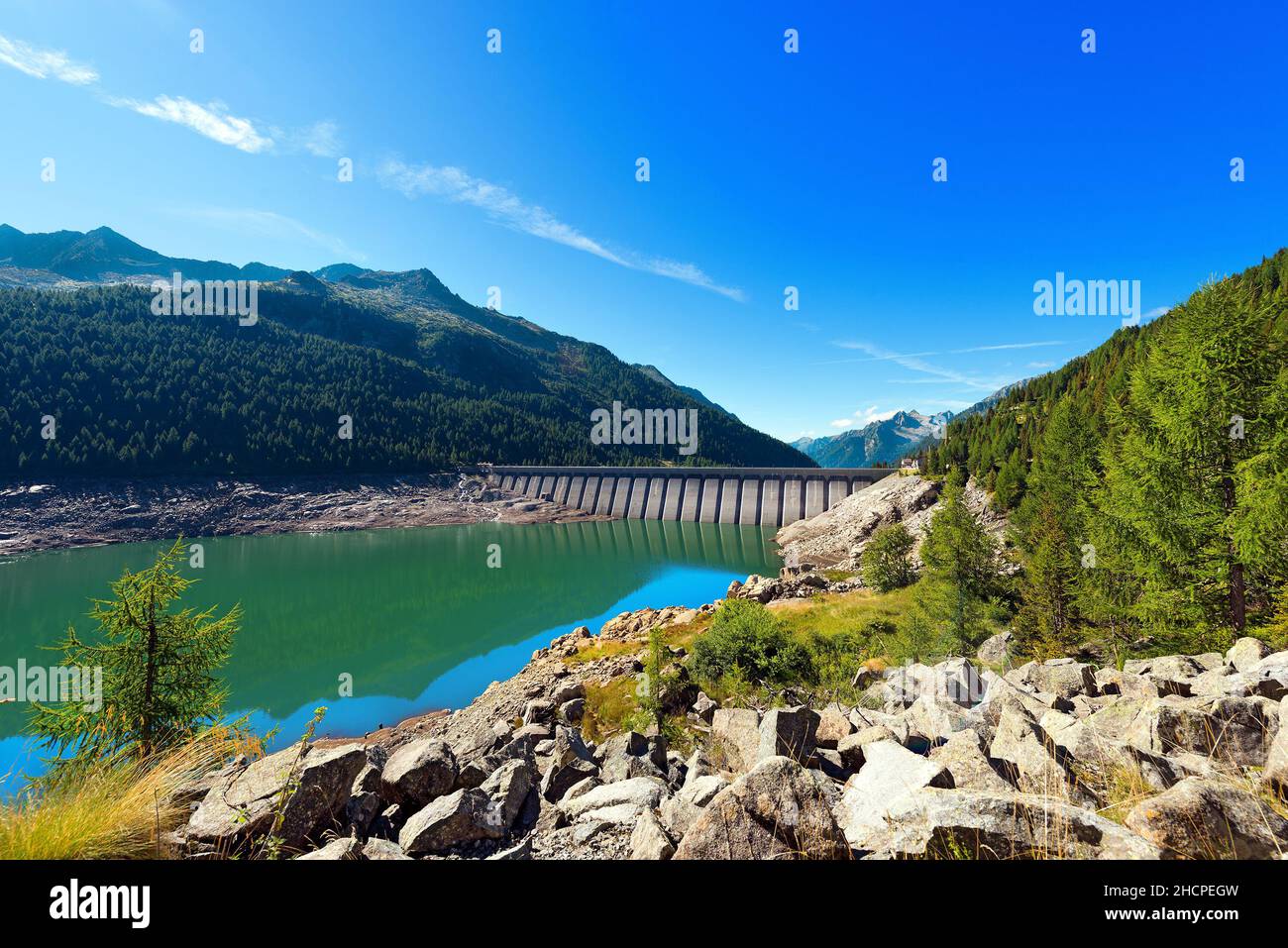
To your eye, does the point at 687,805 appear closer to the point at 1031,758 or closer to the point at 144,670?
the point at 1031,758

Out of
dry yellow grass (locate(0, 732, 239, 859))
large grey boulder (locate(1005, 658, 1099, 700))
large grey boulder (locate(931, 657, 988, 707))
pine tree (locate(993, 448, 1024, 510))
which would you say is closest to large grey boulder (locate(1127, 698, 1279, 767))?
large grey boulder (locate(1005, 658, 1099, 700))

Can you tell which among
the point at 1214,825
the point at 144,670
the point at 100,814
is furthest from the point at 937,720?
the point at 144,670

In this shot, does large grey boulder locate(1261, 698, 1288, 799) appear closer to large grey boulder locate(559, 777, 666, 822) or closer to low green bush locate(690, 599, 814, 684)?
large grey boulder locate(559, 777, 666, 822)

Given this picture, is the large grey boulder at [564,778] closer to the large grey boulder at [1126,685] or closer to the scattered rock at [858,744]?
the scattered rock at [858,744]

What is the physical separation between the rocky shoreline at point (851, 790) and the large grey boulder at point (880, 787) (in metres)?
0.02

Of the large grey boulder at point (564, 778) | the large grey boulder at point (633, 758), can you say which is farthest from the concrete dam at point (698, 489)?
the large grey boulder at point (564, 778)

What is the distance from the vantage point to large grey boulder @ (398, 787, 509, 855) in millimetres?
5113

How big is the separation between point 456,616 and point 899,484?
193 ft

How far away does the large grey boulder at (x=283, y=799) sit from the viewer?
4773 millimetres

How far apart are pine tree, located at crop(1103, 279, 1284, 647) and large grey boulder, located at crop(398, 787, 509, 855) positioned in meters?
17.1

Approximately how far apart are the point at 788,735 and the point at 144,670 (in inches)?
506
